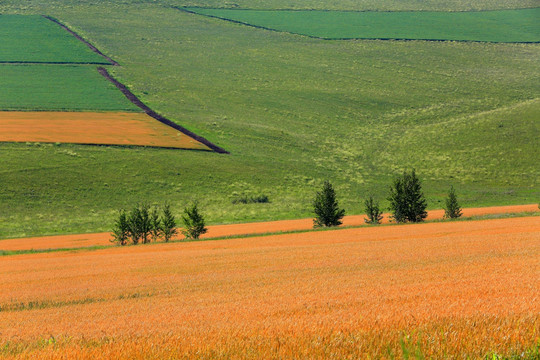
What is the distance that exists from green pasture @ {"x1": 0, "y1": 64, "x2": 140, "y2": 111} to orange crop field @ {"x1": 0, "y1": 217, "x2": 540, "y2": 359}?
2695 inches

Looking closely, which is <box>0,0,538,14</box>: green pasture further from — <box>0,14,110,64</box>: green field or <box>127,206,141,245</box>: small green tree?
<box>127,206,141,245</box>: small green tree

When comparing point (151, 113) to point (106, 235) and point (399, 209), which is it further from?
point (399, 209)

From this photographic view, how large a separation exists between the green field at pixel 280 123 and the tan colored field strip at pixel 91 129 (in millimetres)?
3133

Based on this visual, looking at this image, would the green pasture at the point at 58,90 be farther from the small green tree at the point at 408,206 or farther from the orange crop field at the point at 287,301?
the orange crop field at the point at 287,301

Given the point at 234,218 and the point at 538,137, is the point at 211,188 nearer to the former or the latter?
the point at 234,218

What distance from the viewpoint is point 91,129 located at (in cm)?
9281

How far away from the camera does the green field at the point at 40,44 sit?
431 ft

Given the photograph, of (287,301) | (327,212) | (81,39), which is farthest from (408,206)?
(81,39)

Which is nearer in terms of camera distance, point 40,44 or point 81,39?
point 40,44

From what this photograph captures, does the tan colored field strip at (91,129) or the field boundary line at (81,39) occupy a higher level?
the field boundary line at (81,39)

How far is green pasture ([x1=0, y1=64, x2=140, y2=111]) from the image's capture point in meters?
104

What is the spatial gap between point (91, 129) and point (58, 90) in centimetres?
2540

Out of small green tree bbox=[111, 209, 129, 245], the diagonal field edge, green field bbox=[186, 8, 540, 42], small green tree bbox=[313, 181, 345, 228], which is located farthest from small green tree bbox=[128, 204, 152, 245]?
green field bbox=[186, 8, 540, 42]

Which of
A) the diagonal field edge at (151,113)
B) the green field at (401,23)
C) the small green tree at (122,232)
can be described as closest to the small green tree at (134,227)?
the small green tree at (122,232)
